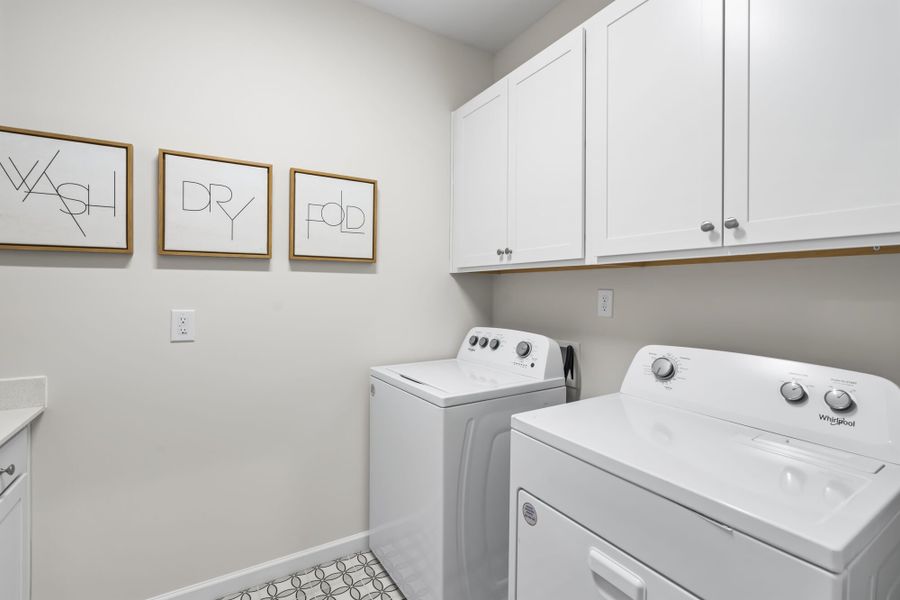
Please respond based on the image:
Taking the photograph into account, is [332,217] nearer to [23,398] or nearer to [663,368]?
[23,398]

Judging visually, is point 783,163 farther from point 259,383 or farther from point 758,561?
point 259,383

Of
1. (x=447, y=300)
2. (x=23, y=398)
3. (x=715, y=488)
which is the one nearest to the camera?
(x=715, y=488)

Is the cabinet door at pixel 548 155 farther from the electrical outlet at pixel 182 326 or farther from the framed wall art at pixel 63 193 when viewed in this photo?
the framed wall art at pixel 63 193

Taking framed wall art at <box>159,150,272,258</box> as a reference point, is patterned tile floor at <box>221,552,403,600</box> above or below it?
below

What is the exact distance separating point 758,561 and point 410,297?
1.65 m

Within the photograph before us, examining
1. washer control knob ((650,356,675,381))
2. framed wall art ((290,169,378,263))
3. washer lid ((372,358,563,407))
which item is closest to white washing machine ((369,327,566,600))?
washer lid ((372,358,563,407))

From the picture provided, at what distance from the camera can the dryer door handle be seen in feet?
2.76

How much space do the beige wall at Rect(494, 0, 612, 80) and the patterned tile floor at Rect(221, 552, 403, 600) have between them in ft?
8.32

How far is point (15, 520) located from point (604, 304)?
2.13 meters

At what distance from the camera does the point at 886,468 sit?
0.86m

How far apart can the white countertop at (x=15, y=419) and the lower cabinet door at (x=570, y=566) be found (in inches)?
56.2

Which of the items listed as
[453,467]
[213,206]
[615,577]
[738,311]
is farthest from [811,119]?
[213,206]

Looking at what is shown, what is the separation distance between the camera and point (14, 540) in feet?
4.14

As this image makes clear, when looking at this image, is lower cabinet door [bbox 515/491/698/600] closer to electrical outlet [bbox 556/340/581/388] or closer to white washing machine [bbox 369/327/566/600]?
white washing machine [bbox 369/327/566/600]
